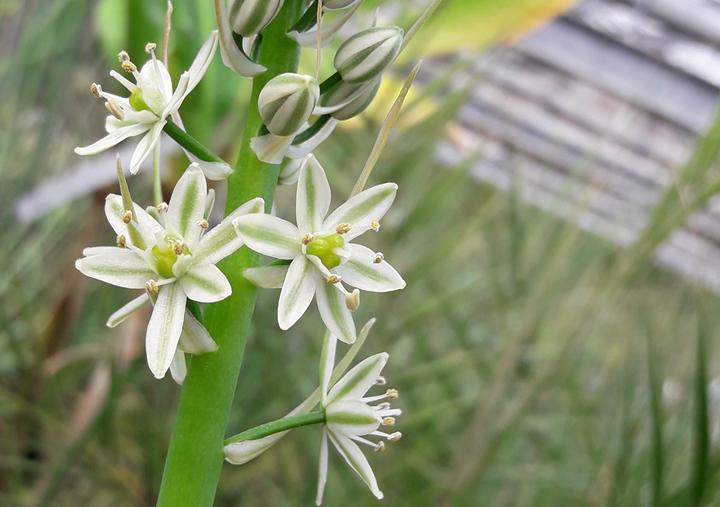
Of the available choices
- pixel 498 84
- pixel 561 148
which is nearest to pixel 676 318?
pixel 498 84

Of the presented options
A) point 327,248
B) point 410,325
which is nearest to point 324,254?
point 327,248

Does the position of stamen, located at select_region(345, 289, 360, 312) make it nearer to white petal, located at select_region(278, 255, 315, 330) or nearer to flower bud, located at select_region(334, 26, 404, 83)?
white petal, located at select_region(278, 255, 315, 330)

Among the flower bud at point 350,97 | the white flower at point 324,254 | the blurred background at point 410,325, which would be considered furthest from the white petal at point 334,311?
the blurred background at point 410,325

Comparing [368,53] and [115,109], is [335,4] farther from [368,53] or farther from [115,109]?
[115,109]

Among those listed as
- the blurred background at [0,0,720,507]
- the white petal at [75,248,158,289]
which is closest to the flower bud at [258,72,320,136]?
the white petal at [75,248,158,289]

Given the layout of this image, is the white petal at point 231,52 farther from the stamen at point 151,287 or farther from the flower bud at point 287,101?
the stamen at point 151,287

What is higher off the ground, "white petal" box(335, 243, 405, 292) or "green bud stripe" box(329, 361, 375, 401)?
"white petal" box(335, 243, 405, 292)

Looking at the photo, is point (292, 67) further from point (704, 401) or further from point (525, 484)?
point (525, 484)
